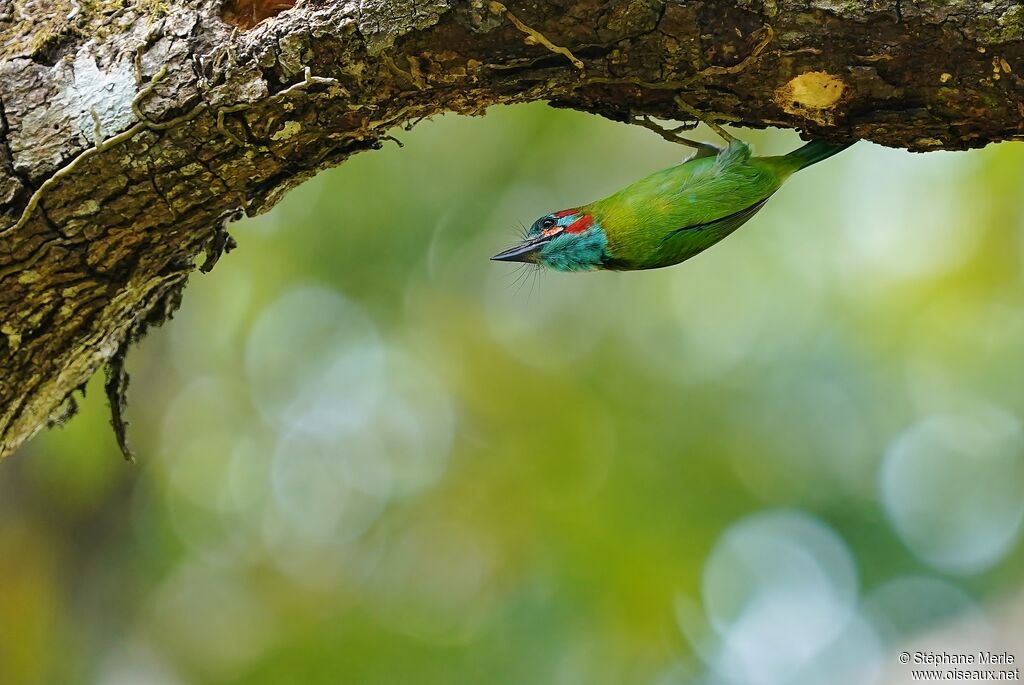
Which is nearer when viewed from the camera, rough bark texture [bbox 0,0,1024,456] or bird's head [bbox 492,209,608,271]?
rough bark texture [bbox 0,0,1024,456]

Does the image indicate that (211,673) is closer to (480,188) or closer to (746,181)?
(480,188)

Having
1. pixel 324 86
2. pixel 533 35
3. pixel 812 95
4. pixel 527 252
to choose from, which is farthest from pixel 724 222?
pixel 324 86

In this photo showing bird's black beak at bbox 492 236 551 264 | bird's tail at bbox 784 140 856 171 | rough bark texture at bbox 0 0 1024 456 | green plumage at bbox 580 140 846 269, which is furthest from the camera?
bird's black beak at bbox 492 236 551 264

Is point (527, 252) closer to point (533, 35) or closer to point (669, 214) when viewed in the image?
point (669, 214)

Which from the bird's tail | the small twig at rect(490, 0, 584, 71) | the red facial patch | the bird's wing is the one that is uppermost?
the small twig at rect(490, 0, 584, 71)

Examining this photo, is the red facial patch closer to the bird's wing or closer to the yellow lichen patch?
the bird's wing

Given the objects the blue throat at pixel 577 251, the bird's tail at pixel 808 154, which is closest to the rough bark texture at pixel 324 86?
the bird's tail at pixel 808 154

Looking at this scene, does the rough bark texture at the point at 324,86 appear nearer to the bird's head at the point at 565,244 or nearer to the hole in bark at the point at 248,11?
the hole in bark at the point at 248,11

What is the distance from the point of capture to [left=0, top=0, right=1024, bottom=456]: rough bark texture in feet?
7.82

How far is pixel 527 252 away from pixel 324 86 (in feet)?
7.22

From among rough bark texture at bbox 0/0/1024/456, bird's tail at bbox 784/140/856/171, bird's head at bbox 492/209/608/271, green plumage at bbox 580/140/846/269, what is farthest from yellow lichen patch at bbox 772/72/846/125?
bird's head at bbox 492/209/608/271

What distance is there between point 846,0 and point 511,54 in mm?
874

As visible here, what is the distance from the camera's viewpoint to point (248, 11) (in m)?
2.72

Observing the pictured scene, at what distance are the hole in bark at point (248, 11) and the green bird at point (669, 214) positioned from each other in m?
1.93
